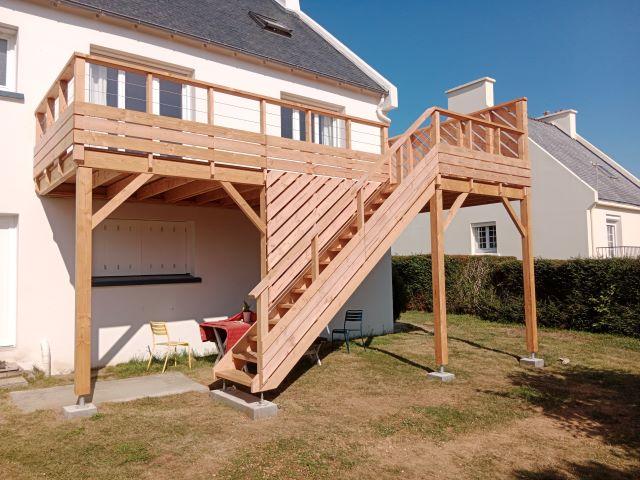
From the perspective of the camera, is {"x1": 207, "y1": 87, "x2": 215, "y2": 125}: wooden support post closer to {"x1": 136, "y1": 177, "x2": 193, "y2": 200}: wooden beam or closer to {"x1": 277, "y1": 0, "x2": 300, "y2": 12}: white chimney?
{"x1": 136, "y1": 177, "x2": 193, "y2": 200}: wooden beam

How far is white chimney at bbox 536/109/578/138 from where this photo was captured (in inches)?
943

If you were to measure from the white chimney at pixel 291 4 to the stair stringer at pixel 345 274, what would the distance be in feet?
28.2

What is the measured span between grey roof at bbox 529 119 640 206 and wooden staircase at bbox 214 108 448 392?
12.5 meters

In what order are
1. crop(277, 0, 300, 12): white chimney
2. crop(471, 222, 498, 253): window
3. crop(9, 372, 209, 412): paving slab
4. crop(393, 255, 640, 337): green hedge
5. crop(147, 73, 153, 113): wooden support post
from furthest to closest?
crop(471, 222, 498, 253): window
crop(277, 0, 300, 12): white chimney
crop(393, 255, 640, 337): green hedge
crop(147, 73, 153, 113): wooden support post
crop(9, 372, 209, 412): paving slab

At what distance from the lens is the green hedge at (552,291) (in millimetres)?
11781

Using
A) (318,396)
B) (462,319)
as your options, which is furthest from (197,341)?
(462,319)

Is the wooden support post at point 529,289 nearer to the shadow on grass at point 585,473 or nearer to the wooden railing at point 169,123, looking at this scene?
the wooden railing at point 169,123

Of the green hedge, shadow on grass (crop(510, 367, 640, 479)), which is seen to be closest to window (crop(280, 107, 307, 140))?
shadow on grass (crop(510, 367, 640, 479))

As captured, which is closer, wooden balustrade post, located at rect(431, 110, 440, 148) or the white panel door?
the white panel door

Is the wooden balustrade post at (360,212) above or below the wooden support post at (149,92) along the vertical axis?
below

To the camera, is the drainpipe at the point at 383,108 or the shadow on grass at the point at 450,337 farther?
the drainpipe at the point at 383,108

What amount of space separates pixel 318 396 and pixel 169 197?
15.1 feet

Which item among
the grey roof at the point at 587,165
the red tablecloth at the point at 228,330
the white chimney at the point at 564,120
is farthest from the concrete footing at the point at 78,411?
the white chimney at the point at 564,120

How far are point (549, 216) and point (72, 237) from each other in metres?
15.9
